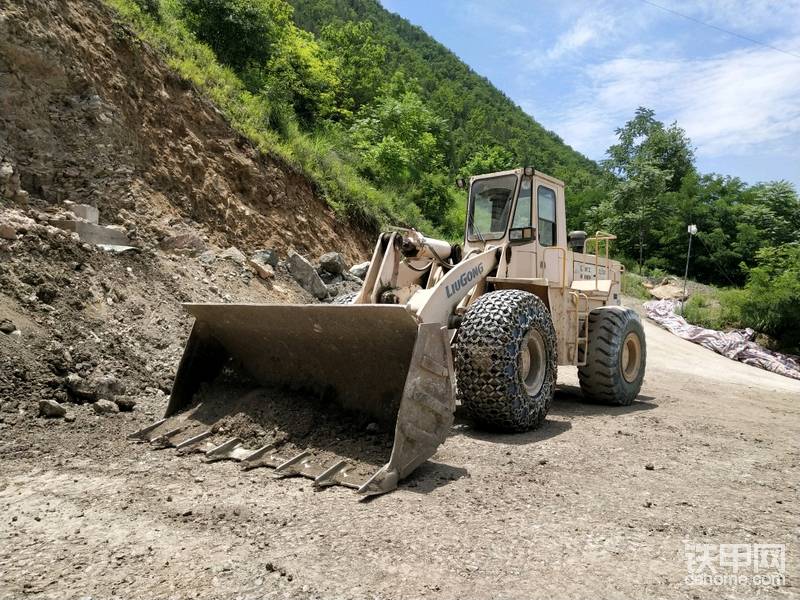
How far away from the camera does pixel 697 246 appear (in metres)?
30.7

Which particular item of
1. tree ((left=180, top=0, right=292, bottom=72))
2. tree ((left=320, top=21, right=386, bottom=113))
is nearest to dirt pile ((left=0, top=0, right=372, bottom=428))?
tree ((left=180, top=0, right=292, bottom=72))

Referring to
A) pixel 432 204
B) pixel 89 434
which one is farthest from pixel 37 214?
pixel 432 204

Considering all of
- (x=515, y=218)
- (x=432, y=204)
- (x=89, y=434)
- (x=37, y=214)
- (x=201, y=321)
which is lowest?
(x=89, y=434)

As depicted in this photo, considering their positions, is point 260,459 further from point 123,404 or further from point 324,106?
point 324,106

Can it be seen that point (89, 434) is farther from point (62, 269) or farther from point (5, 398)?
point (62, 269)

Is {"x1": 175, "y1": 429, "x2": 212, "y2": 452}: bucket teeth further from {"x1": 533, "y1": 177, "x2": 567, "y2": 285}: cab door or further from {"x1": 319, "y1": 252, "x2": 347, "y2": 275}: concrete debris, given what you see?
{"x1": 319, "y1": 252, "x2": 347, "y2": 275}: concrete debris

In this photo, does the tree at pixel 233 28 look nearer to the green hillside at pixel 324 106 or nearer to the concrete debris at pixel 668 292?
the green hillside at pixel 324 106

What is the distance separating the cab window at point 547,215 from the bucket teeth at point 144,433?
14.8 ft

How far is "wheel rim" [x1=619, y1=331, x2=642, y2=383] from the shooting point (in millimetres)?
8016

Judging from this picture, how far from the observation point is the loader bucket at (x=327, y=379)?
4.09m

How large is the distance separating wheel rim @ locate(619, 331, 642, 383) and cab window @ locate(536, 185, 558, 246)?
6.08 feet

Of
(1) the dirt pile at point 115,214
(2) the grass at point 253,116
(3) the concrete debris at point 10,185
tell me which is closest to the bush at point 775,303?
(2) the grass at point 253,116

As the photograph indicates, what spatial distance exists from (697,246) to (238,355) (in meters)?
30.3

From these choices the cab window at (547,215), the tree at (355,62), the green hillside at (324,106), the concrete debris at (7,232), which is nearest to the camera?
the concrete debris at (7,232)
